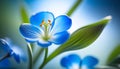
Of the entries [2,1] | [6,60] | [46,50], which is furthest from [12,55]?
[2,1]

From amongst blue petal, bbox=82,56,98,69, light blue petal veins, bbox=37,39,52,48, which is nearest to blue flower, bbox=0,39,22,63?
light blue petal veins, bbox=37,39,52,48

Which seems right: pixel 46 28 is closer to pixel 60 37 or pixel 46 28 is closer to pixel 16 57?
pixel 60 37

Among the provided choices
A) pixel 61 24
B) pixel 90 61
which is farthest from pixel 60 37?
pixel 90 61

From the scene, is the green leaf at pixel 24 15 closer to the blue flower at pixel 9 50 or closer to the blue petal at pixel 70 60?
the blue flower at pixel 9 50

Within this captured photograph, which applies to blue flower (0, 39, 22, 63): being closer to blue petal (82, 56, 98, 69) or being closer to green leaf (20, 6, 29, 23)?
green leaf (20, 6, 29, 23)

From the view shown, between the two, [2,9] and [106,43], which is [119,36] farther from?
[2,9]

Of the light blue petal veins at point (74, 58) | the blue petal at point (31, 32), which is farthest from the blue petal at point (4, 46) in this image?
the light blue petal veins at point (74, 58)

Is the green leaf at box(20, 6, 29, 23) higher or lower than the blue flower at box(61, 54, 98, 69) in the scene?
higher
